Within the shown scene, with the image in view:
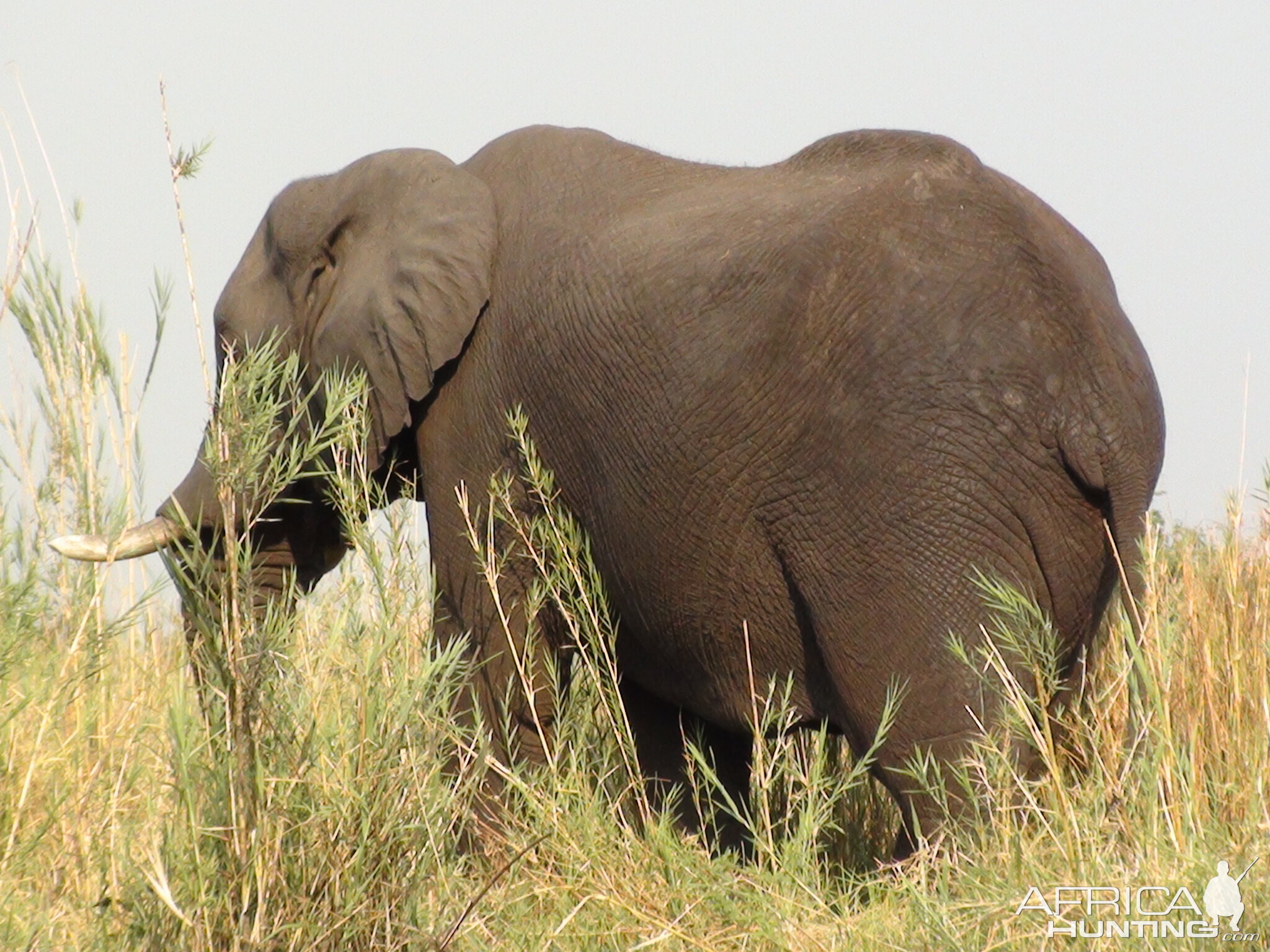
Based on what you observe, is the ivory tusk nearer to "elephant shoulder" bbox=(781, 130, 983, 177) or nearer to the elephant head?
the elephant head

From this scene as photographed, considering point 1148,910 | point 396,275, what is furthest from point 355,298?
point 1148,910

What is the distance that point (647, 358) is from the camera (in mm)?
4426

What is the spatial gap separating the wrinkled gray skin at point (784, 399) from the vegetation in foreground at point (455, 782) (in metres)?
0.15

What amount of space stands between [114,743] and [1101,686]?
274cm

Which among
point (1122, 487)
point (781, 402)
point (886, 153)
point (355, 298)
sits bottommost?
point (1122, 487)

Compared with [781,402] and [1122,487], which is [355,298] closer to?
[781,402]

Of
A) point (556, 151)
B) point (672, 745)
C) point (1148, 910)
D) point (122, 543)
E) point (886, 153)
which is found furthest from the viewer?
point (672, 745)

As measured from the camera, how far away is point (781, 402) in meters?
4.12

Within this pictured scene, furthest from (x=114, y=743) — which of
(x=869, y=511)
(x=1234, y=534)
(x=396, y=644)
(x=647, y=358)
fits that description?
(x=1234, y=534)

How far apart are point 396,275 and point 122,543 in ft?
3.95

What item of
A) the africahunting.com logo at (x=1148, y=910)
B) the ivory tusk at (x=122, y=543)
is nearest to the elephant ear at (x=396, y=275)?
the ivory tusk at (x=122, y=543)

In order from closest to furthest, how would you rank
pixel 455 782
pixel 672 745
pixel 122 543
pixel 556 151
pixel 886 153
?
pixel 455 782 < pixel 886 153 < pixel 122 543 < pixel 556 151 < pixel 672 745

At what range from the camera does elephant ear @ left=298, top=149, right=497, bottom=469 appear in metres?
5.07

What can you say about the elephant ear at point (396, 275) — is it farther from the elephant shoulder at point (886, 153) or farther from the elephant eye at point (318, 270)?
the elephant shoulder at point (886, 153)
